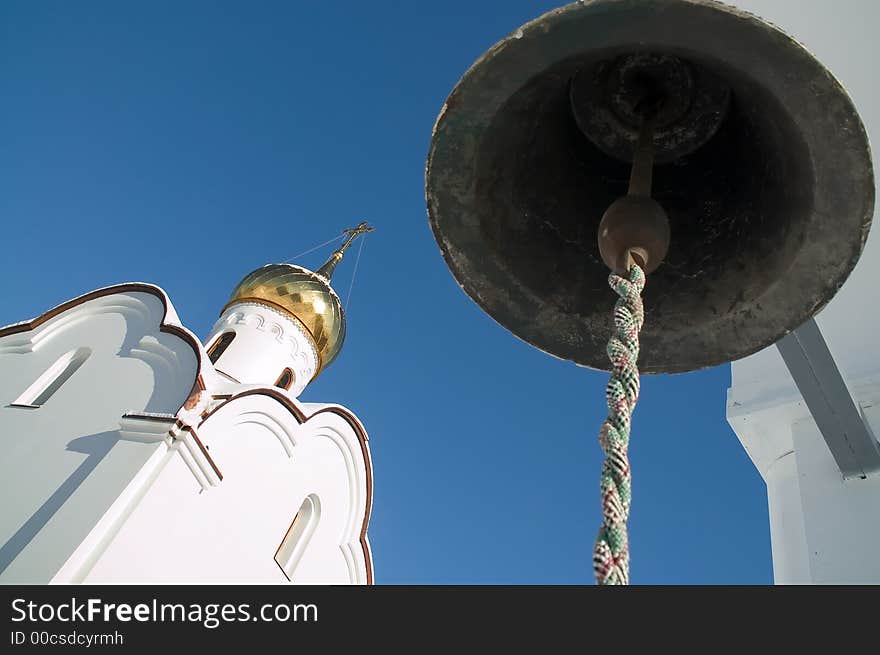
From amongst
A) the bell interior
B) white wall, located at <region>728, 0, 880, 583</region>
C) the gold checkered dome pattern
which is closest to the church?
the gold checkered dome pattern

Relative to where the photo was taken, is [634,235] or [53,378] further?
[53,378]

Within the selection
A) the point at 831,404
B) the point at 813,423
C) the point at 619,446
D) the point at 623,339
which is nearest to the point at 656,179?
the point at 623,339

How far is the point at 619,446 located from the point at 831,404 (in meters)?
2.76

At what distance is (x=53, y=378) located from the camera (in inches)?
342

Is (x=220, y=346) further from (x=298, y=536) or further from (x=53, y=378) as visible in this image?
(x=298, y=536)

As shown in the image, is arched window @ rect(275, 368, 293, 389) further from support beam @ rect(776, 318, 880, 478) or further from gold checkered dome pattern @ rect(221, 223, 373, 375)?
support beam @ rect(776, 318, 880, 478)

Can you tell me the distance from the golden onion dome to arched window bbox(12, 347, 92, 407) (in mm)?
4072

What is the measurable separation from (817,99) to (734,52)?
0.75ft

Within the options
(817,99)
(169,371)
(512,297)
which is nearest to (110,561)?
(169,371)

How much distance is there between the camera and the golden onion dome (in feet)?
41.9

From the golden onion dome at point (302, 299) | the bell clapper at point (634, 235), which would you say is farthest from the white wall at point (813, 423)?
the golden onion dome at point (302, 299)

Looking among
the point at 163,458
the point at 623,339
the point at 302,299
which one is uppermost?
the point at 302,299
